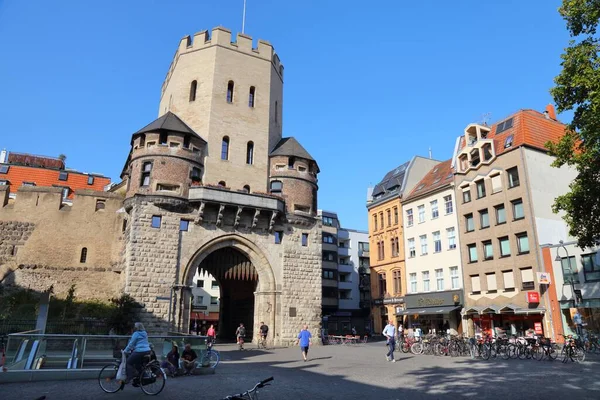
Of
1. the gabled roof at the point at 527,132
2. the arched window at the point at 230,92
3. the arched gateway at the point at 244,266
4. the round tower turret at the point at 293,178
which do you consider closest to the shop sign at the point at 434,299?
the gabled roof at the point at 527,132

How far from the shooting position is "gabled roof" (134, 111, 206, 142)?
27.2 metres

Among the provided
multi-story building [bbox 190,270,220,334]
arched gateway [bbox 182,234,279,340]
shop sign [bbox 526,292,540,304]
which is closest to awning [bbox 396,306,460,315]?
shop sign [bbox 526,292,540,304]

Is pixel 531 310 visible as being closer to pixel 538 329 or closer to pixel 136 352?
pixel 538 329

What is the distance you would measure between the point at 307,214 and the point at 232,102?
9.29m

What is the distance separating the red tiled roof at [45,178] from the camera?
4962 centimetres

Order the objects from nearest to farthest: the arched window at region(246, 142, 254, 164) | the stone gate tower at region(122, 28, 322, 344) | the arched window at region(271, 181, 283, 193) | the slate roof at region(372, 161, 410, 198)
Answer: the stone gate tower at region(122, 28, 322, 344) → the arched window at region(246, 142, 254, 164) → the arched window at region(271, 181, 283, 193) → the slate roof at region(372, 161, 410, 198)

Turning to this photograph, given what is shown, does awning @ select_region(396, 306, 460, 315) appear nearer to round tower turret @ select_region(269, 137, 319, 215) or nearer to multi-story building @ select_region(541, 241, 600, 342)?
multi-story building @ select_region(541, 241, 600, 342)

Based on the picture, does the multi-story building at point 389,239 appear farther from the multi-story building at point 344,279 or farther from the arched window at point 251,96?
the arched window at point 251,96

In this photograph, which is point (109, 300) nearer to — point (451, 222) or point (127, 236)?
point (127, 236)

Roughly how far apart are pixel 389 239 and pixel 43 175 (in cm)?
3923

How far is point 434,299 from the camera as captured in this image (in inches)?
1337

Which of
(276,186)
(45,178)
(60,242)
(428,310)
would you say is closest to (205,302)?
(45,178)

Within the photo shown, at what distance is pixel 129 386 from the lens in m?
11.2

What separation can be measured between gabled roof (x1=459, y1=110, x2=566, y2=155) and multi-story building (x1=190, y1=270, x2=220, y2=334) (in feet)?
125
